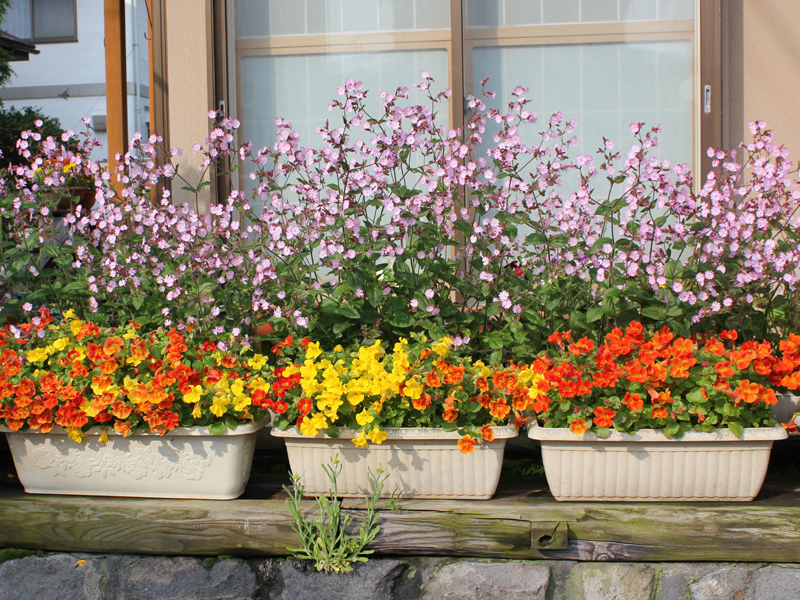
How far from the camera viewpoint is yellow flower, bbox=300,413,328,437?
5.98 feet

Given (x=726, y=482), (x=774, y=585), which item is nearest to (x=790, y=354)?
(x=726, y=482)

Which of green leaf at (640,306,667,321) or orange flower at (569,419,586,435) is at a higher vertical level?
green leaf at (640,306,667,321)

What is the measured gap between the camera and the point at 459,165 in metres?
2.04

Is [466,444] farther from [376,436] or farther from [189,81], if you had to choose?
[189,81]

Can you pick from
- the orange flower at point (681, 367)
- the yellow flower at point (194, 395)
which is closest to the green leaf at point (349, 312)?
the yellow flower at point (194, 395)

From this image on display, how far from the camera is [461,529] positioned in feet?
5.90

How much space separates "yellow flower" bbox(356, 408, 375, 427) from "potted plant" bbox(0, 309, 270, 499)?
0.30 meters

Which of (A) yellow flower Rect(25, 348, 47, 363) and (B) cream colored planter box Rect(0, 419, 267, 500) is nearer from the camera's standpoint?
(B) cream colored planter box Rect(0, 419, 267, 500)

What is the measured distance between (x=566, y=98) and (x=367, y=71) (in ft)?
3.16

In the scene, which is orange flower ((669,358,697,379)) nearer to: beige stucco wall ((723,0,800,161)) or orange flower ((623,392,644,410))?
orange flower ((623,392,644,410))

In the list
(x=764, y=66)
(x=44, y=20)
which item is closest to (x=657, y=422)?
(x=764, y=66)

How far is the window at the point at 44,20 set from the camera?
34.3ft

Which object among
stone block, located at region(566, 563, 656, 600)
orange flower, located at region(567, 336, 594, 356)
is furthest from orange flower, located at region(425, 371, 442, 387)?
stone block, located at region(566, 563, 656, 600)

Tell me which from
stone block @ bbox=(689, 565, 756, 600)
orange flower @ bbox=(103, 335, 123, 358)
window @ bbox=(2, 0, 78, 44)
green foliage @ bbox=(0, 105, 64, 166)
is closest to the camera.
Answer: stone block @ bbox=(689, 565, 756, 600)
